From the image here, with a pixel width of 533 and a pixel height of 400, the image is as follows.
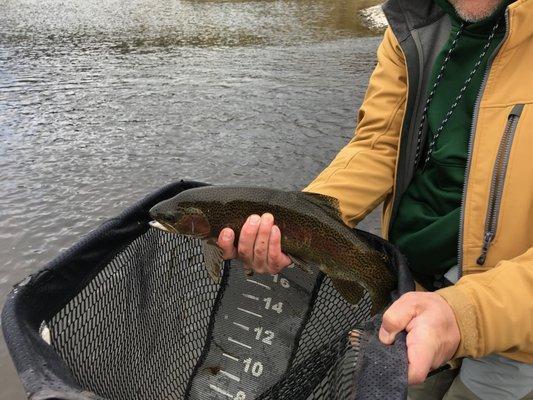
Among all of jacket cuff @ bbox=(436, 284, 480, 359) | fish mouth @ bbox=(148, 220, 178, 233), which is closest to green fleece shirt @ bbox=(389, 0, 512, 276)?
jacket cuff @ bbox=(436, 284, 480, 359)

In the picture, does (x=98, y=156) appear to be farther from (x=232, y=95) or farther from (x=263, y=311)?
(x=263, y=311)

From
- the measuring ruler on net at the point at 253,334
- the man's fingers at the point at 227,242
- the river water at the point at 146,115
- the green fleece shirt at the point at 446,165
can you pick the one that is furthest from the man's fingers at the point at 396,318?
the river water at the point at 146,115

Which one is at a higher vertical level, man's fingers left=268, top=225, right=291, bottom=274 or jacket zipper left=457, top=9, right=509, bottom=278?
jacket zipper left=457, top=9, right=509, bottom=278

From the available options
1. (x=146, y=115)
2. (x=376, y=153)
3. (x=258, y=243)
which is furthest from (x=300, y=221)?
(x=146, y=115)

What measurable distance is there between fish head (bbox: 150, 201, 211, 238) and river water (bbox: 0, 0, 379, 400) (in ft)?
8.38

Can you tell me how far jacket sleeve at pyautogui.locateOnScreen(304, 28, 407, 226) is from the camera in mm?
2508

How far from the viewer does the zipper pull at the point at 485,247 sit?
76.8 inches

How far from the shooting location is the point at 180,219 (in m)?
2.44

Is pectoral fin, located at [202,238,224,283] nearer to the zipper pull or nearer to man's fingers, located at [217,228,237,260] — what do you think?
man's fingers, located at [217,228,237,260]

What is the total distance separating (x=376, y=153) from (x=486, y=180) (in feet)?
2.37

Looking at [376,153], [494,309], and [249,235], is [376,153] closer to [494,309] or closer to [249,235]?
[249,235]

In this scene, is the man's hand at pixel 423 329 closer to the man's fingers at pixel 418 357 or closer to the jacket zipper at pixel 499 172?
the man's fingers at pixel 418 357

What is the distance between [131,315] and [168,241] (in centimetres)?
44

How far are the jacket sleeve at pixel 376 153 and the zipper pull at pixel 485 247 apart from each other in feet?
2.25
